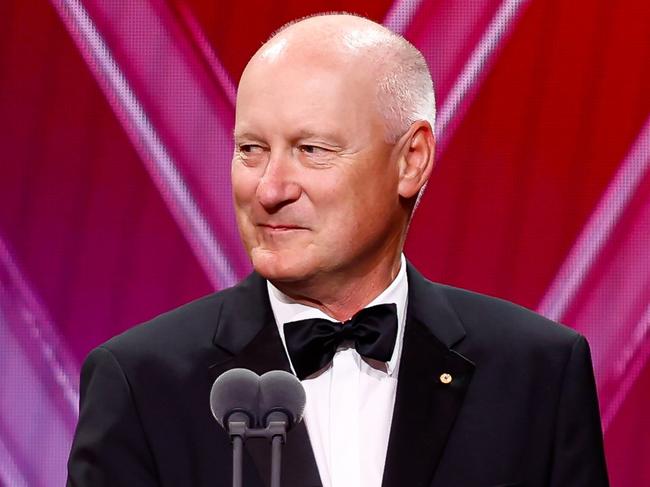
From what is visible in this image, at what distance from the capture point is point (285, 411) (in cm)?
159

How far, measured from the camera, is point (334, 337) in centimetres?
217

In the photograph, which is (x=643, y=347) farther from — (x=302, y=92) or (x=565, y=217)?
(x=302, y=92)

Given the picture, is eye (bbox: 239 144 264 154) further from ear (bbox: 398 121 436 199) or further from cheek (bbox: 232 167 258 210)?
ear (bbox: 398 121 436 199)

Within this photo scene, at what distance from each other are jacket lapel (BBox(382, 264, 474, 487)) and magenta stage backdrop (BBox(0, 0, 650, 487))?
70 centimetres

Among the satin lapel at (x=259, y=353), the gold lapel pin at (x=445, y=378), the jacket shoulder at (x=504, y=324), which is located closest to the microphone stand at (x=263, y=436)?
the satin lapel at (x=259, y=353)

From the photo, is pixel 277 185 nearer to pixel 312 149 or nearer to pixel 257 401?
pixel 312 149

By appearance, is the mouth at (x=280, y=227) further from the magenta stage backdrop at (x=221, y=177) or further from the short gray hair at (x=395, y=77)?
the magenta stage backdrop at (x=221, y=177)

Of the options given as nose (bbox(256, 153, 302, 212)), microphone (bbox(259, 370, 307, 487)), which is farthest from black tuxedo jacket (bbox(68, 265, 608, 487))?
microphone (bbox(259, 370, 307, 487))

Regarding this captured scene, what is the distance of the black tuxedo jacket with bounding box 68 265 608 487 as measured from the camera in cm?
210

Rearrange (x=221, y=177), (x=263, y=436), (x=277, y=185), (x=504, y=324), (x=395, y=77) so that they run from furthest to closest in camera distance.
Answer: (x=221, y=177) → (x=504, y=324) → (x=395, y=77) → (x=277, y=185) → (x=263, y=436)

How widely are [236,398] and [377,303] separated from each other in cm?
70

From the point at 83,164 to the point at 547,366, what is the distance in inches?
49.2

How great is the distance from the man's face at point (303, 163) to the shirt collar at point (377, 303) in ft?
0.47

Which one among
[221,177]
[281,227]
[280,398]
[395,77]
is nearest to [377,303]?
[281,227]
